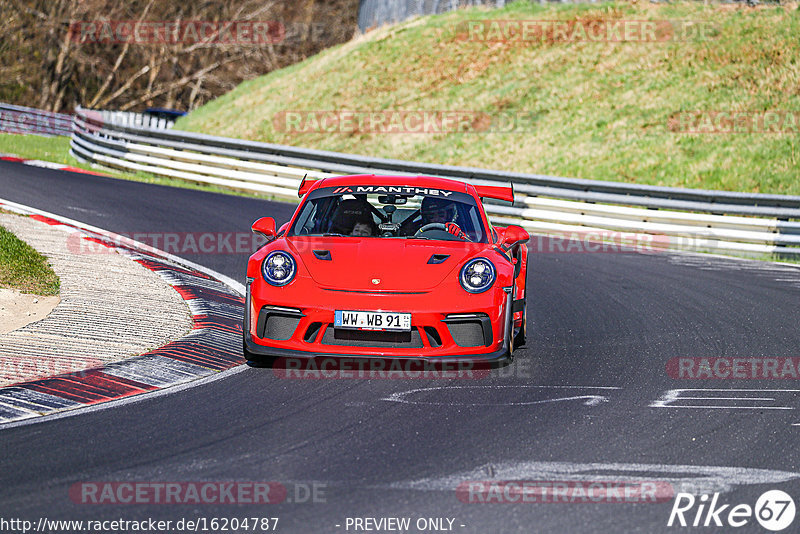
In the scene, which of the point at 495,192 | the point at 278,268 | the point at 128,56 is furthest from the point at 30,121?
the point at 278,268

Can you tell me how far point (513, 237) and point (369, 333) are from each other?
70.6 inches

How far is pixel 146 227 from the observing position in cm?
1433

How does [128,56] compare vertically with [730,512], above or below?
above

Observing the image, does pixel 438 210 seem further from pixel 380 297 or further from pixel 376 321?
pixel 376 321

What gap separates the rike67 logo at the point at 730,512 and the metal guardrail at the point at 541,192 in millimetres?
11734

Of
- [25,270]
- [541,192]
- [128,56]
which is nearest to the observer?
[25,270]

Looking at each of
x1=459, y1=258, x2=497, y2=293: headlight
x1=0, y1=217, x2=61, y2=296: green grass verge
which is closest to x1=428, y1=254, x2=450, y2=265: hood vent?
x1=459, y1=258, x2=497, y2=293: headlight

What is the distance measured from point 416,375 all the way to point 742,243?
1019 centimetres

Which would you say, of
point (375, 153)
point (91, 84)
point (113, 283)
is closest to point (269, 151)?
point (375, 153)

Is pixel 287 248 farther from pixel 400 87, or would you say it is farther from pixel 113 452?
pixel 400 87

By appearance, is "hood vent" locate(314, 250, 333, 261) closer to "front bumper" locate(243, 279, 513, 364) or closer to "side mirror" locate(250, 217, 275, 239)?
"front bumper" locate(243, 279, 513, 364)

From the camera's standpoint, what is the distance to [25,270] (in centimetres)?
971

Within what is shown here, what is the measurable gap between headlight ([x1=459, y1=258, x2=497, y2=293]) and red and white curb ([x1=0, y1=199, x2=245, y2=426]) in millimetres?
1699

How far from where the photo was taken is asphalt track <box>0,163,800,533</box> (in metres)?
4.59
